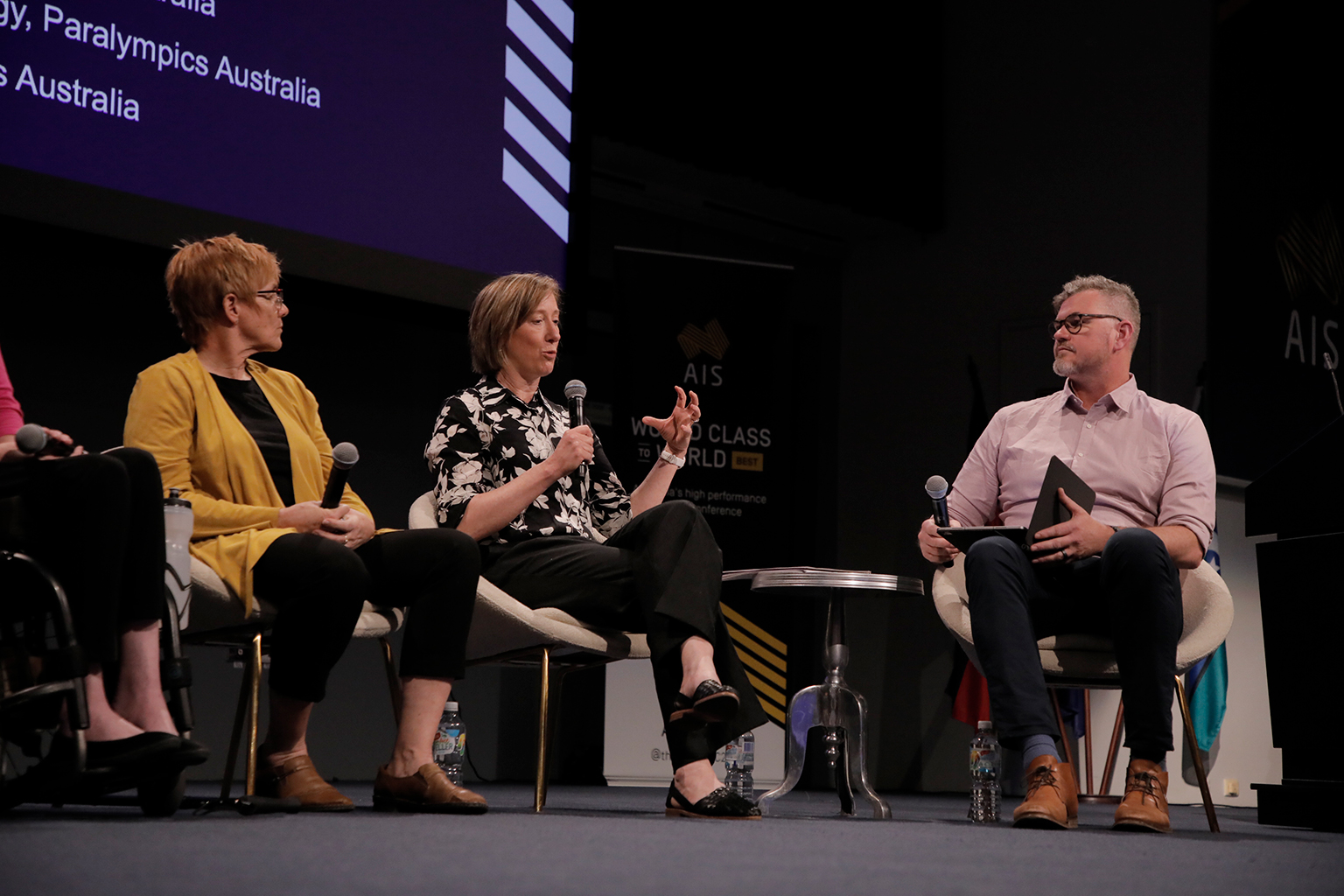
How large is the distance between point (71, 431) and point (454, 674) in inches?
77.4

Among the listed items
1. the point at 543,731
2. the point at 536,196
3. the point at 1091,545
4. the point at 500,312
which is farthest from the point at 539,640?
the point at 536,196

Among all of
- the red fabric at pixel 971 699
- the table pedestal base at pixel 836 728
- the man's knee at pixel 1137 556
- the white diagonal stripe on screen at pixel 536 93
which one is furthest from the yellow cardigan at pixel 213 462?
the red fabric at pixel 971 699

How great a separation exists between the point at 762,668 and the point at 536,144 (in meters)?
2.09

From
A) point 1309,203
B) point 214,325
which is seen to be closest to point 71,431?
point 214,325

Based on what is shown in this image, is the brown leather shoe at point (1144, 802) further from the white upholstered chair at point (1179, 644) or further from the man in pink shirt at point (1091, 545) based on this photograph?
the white upholstered chair at point (1179, 644)

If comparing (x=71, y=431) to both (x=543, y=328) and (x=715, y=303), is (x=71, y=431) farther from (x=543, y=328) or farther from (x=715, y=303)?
(x=715, y=303)

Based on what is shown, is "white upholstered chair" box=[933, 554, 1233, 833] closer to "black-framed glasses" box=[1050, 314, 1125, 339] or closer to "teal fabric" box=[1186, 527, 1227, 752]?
"black-framed glasses" box=[1050, 314, 1125, 339]

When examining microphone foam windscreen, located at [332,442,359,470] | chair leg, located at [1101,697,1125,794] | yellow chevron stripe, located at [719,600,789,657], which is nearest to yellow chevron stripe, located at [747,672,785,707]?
yellow chevron stripe, located at [719,600,789,657]

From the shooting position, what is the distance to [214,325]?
2.76m

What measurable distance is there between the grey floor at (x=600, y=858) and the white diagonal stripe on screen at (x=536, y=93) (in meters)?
2.56

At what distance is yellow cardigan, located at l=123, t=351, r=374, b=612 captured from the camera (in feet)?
8.19

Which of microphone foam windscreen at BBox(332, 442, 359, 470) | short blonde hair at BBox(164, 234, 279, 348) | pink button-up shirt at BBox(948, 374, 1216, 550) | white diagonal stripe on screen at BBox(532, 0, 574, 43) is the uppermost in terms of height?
white diagonal stripe on screen at BBox(532, 0, 574, 43)

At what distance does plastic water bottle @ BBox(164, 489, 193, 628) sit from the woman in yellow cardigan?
0.48ft

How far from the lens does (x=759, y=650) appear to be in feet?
17.2
